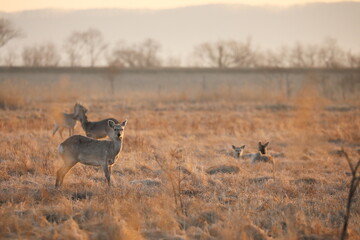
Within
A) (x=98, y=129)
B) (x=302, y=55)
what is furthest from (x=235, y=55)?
(x=98, y=129)

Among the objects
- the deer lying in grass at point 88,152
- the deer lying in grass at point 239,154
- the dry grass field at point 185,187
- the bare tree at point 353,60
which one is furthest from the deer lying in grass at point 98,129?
the bare tree at point 353,60

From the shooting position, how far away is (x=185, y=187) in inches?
411

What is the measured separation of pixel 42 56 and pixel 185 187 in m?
62.3

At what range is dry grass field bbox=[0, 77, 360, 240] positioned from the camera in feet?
24.0

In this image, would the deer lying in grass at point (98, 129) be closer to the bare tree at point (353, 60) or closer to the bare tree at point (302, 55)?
the bare tree at point (353, 60)

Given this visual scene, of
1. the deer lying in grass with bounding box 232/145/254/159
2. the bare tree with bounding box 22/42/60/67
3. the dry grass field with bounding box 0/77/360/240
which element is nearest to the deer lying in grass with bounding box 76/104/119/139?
the dry grass field with bounding box 0/77/360/240

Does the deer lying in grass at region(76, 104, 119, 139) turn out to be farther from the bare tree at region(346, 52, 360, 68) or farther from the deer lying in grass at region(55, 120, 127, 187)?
the bare tree at region(346, 52, 360, 68)

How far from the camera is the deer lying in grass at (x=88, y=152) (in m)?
10.2

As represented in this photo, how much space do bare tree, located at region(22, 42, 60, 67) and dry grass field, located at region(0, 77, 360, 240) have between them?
4375cm

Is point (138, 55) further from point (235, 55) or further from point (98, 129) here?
point (98, 129)

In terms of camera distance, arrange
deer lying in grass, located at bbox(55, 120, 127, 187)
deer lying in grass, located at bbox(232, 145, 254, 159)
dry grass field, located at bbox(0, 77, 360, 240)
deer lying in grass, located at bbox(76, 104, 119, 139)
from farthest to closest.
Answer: deer lying in grass, located at bbox(76, 104, 119, 139) → deer lying in grass, located at bbox(232, 145, 254, 159) → deer lying in grass, located at bbox(55, 120, 127, 187) → dry grass field, located at bbox(0, 77, 360, 240)

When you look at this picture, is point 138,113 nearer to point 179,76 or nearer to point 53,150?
point 53,150

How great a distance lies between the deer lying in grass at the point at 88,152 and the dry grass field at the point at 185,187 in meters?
0.39

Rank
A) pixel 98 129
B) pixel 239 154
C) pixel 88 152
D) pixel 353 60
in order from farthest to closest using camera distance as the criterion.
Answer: pixel 353 60 < pixel 98 129 < pixel 239 154 < pixel 88 152
